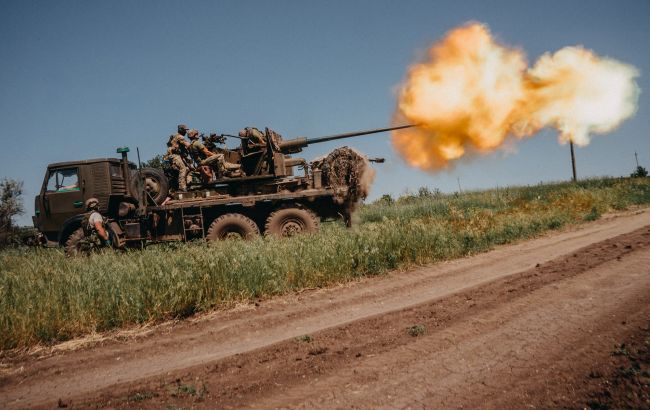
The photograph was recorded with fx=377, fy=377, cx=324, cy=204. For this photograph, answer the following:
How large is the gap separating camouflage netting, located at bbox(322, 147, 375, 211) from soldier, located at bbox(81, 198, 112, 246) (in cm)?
707

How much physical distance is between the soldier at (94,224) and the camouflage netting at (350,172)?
7.07 m

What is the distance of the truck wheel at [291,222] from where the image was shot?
1236 centimetres

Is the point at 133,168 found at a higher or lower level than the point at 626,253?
higher

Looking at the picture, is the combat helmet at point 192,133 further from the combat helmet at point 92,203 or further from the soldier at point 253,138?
the combat helmet at point 92,203

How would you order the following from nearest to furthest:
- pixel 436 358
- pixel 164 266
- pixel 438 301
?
pixel 436 358
pixel 438 301
pixel 164 266

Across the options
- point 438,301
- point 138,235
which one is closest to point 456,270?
point 438,301

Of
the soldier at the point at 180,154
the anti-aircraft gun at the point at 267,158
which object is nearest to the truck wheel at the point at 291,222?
the anti-aircraft gun at the point at 267,158

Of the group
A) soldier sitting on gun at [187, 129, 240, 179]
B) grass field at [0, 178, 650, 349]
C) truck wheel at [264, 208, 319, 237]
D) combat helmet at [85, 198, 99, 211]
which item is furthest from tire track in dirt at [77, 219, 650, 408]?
soldier sitting on gun at [187, 129, 240, 179]

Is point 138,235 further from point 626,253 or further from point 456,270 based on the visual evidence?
point 626,253

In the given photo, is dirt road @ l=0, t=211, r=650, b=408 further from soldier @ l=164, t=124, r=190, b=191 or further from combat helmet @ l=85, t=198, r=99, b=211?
soldier @ l=164, t=124, r=190, b=191

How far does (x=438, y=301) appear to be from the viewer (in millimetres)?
5773

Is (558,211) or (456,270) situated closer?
(456,270)

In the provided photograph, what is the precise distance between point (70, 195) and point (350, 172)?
9.36 m

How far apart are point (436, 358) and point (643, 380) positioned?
1634 mm
